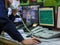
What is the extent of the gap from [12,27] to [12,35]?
0.19 ft

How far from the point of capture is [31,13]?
2592 mm

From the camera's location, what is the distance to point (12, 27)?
5.03 feet

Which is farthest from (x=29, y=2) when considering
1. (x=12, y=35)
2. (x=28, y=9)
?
(x=12, y=35)

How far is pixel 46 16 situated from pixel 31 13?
0.23m

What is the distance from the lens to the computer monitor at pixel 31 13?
256 centimetres

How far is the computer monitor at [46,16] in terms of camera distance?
2365 mm

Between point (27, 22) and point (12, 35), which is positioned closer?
point (12, 35)

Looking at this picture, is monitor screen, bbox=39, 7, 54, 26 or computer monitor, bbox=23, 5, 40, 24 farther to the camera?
computer monitor, bbox=23, 5, 40, 24

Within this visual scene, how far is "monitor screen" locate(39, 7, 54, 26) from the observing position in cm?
237

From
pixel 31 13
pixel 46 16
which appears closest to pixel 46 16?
pixel 46 16

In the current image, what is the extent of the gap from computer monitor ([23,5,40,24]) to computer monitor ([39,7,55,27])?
0.07 meters

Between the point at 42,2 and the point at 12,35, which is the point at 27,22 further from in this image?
the point at 12,35

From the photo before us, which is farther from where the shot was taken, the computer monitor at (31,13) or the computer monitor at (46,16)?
the computer monitor at (31,13)

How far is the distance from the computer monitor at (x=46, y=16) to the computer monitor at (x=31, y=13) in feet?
A: 0.23
